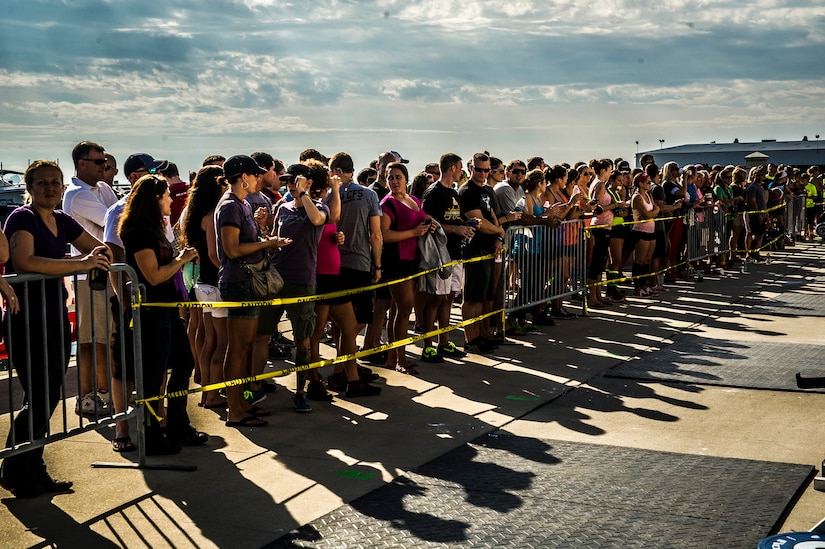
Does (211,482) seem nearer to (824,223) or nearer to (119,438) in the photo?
(119,438)

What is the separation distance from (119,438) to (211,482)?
1.10 m

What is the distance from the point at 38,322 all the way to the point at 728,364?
7.04m

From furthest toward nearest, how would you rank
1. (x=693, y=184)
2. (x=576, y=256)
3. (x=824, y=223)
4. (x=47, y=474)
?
(x=824, y=223) < (x=693, y=184) < (x=576, y=256) < (x=47, y=474)

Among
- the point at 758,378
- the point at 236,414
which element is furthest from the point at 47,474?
the point at 758,378

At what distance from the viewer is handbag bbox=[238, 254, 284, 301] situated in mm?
7586

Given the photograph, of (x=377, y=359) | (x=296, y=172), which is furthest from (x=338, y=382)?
(x=296, y=172)

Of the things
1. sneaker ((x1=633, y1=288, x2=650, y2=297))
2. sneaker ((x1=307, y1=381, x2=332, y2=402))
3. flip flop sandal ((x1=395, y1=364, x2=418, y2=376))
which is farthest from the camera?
sneaker ((x1=633, y1=288, x2=650, y2=297))

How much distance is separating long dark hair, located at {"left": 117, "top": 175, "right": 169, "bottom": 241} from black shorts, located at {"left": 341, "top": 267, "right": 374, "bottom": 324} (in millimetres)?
2405

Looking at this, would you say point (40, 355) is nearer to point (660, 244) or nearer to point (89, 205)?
point (89, 205)

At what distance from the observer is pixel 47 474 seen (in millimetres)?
6199

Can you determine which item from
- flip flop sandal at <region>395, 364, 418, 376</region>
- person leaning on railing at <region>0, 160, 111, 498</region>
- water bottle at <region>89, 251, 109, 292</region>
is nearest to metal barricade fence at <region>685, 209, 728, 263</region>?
flip flop sandal at <region>395, 364, 418, 376</region>

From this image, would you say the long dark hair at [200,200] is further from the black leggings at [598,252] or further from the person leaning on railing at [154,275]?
the black leggings at [598,252]

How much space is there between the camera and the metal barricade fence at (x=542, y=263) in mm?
12086

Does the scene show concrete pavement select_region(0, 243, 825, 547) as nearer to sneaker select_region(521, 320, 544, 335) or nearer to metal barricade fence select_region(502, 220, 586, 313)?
sneaker select_region(521, 320, 544, 335)
